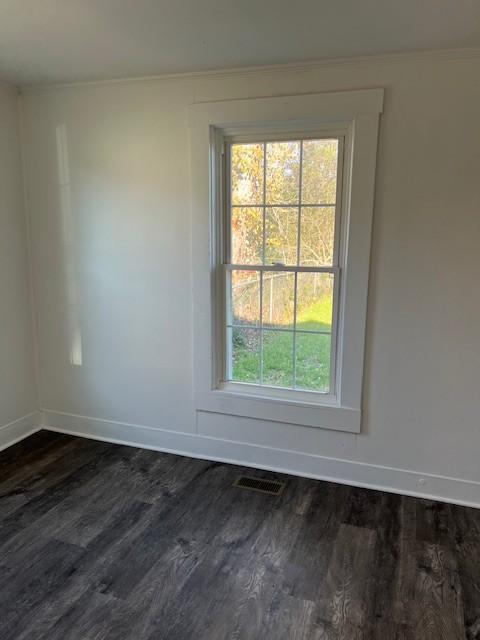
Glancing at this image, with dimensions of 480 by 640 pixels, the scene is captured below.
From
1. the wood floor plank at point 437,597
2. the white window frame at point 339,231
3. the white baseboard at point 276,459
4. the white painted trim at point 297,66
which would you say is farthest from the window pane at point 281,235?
the wood floor plank at point 437,597

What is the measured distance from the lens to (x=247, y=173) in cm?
277

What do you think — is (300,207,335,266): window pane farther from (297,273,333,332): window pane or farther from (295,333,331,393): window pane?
(295,333,331,393): window pane

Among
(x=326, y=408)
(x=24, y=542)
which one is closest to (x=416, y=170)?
(x=326, y=408)

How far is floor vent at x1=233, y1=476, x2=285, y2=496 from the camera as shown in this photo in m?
2.72

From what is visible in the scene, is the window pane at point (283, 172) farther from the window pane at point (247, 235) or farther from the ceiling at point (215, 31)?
the ceiling at point (215, 31)

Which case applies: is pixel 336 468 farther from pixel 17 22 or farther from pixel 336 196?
pixel 17 22

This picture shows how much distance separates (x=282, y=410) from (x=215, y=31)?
6.96ft

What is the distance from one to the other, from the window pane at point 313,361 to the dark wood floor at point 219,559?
623 millimetres

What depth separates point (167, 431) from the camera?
3156 mm

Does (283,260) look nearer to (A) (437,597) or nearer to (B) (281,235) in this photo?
(B) (281,235)

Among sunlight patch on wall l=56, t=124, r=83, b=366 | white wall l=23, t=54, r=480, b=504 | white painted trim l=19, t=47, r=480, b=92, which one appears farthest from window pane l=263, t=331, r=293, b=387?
white painted trim l=19, t=47, r=480, b=92

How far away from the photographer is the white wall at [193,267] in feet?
7.78

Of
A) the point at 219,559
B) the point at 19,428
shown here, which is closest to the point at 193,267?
the point at 219,559

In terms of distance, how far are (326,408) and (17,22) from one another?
256 cm
